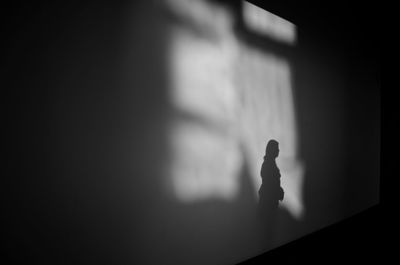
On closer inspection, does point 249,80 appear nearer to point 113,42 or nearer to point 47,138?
point 113,42

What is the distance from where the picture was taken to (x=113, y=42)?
245 cm

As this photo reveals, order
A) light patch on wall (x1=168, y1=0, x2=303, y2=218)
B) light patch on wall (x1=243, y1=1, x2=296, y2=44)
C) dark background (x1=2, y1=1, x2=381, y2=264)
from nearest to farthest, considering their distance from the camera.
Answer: dark background (x1=2, y1=1, x2=381, y2=264) → light patch on wall (x1=168, y1=0, x2=303, y2=218) → light patch on wall (x1=243, y1=1, x2=296, y2=44)

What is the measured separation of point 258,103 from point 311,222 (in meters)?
2.50

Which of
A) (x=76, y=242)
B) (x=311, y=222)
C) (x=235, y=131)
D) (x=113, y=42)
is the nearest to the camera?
(x=76, y=242)

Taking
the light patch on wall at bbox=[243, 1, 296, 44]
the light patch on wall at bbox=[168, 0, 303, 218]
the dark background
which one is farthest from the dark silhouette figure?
the light patch on wall at bbox=[243, 1, 296, 44]

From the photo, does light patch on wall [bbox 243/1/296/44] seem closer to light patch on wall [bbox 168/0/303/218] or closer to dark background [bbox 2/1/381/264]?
light patch on wall [bbox 168/0/303/218]

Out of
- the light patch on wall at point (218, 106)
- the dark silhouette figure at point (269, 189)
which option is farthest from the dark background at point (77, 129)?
the dark silhouette figure at point (269, 189)

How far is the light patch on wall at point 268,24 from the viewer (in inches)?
149

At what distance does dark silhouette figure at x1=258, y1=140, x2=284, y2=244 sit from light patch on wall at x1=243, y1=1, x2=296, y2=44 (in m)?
1.62

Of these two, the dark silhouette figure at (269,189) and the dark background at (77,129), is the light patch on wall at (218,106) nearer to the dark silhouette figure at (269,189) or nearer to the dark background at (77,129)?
the dark silhouette figure at (269,189)

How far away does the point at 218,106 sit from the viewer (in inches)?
131

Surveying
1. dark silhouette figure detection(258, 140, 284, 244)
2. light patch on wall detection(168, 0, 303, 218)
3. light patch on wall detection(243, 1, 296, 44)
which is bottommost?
dark silhouette figure detection(258, 140, 284, 244)

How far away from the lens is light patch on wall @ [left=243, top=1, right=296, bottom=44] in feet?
12.4

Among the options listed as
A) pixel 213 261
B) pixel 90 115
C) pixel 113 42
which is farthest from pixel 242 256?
pixel 113 42
